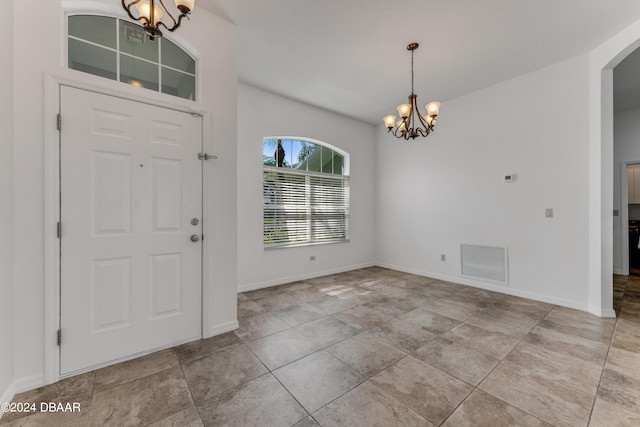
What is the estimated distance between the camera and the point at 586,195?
3.17m

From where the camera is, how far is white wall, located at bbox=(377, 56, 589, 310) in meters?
3.27

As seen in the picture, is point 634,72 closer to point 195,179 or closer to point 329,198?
point 329,198

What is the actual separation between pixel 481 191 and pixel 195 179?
4.13 m

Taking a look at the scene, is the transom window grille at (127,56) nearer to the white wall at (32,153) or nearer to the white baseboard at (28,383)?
the white wall at (32,153)

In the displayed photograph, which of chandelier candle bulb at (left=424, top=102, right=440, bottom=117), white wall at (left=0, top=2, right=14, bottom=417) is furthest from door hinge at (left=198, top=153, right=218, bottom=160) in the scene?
chandelier candle bulb at (left=424, top=102, right=440, bottom=117)

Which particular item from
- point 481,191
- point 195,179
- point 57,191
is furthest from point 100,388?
point 481,191

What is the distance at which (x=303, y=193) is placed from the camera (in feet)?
15.5

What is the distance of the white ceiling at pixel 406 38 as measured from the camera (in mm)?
2428

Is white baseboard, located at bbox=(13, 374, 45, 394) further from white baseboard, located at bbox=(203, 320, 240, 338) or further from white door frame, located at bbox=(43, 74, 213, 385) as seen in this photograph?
white baseboard, located at bbox=(203, 320, 240, 338)

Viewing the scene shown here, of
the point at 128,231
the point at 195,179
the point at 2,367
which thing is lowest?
the point at 2,367

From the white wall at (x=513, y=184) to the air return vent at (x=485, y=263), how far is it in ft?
0.33

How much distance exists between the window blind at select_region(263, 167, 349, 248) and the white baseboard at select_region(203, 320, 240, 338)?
1.69 metres

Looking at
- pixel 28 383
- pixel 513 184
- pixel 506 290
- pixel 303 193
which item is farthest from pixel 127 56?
pixel 506 290

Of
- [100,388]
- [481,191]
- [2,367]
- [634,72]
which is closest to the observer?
[2,367]
